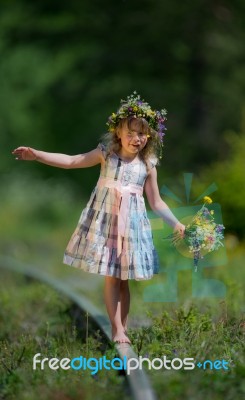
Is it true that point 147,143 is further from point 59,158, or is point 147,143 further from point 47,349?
point 47,349

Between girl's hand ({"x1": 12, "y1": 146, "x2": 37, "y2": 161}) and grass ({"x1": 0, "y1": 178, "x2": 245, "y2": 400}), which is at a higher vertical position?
girl's hand ({"x1": 12, "y1": 146, "x2": 37, "y2": 161})

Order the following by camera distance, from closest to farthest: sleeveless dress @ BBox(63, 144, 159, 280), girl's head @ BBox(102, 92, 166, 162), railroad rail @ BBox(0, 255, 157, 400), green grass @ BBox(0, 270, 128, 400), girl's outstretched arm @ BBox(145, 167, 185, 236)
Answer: railroad rail @ BBox(0, 255, 157, 400) → green grass @ BBox(0, 270, 128, 400) → sleeveless dress @ BBox(63, 144, 159, 280) → girl's head @ BBox(102, 92, 166, 162) → girl's outstretched arm @ BBox(145, 167, 185, 236)

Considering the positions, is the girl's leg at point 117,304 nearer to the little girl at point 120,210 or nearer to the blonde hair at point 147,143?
the little girl at point 120,210

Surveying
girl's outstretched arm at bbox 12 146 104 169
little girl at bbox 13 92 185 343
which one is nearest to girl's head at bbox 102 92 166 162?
little girl at bbox 13 92 185 343

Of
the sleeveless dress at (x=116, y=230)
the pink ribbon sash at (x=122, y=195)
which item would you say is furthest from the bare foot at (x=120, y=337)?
the pink ribbon sash at (x=122, y=195)

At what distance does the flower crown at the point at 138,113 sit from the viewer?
539cm

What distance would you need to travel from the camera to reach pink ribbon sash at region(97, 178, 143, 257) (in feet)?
17.4

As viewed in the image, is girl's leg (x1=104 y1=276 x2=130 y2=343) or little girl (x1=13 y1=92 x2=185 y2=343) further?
girl's leg (x1=104 y1=276 x2=130 y2=343)

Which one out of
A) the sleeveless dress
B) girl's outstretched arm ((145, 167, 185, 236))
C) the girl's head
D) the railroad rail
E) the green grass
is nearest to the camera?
the railroad rail

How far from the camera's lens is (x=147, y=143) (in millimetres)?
5480

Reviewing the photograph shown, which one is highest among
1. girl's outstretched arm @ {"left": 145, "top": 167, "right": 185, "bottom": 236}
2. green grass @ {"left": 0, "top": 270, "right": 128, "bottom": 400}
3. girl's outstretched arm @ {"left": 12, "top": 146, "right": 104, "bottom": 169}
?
girl's outstretched arm @ {"left": 12, "top": 146, "right": 104, "bottom": 169}

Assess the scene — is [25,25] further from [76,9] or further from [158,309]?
[158,309]

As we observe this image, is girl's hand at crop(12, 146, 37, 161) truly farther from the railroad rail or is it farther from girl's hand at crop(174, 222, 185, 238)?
the railroad rail

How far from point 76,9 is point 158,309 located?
18.6 m
